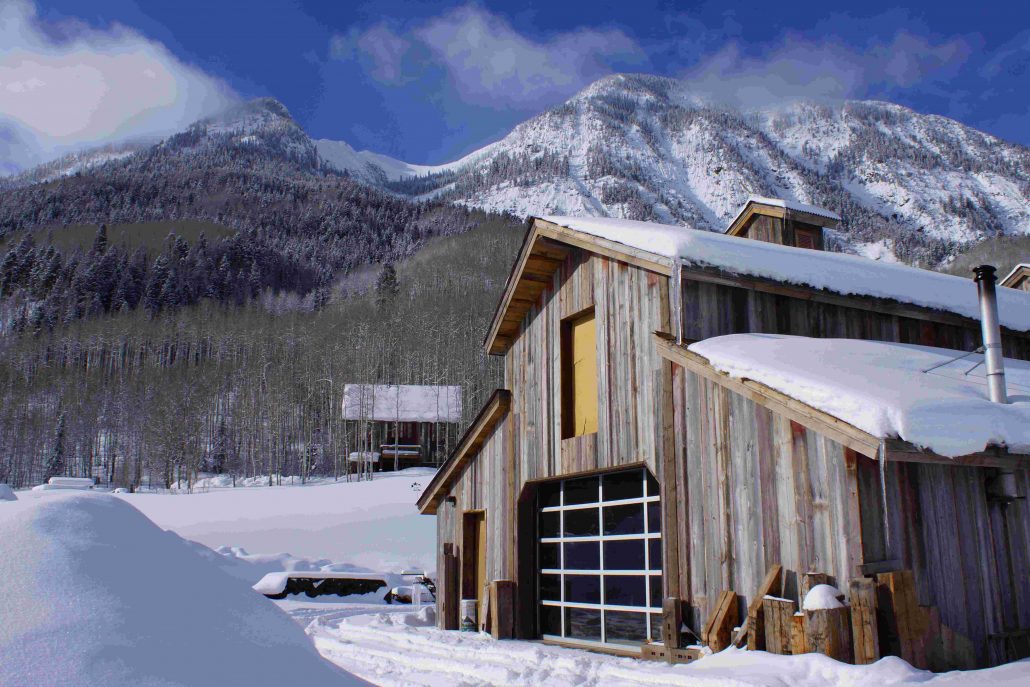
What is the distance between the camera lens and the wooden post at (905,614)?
701cm

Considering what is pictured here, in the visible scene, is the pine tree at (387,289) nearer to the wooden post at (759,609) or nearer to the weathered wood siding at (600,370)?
the weathered wood siding at (600,370)

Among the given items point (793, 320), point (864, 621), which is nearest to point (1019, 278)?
point (793, 320)

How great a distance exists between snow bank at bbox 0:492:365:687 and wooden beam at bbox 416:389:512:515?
8.93 metres

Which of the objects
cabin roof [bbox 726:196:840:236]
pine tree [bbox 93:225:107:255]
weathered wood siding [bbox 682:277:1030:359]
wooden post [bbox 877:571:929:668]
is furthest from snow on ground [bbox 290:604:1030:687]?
pine tree [bbox 93:225:107:255]

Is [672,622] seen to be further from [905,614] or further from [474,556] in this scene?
[474,556]

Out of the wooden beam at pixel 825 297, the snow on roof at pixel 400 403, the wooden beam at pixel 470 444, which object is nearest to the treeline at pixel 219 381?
the snow on roof at pixel 400 403

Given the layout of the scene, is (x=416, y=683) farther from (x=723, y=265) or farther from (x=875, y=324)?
(x=875, y=324)

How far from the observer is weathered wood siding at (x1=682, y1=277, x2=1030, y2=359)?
10.3 m

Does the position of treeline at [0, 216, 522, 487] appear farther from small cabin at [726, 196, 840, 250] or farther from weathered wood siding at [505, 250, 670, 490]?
weathered wood siding at [505, 250, 670, 490]

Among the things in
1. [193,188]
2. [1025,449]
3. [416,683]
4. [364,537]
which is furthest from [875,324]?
[193,188]

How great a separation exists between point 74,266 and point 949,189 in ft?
612

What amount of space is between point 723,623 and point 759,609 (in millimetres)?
644

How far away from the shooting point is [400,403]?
200ft

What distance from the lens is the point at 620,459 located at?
429 inches
